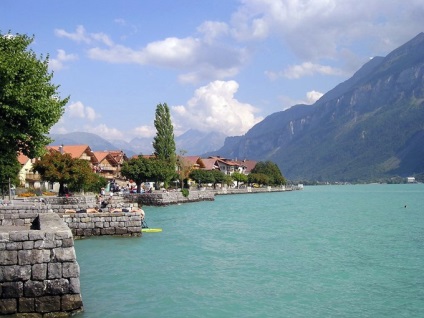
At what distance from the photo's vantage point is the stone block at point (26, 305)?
13.8 meters

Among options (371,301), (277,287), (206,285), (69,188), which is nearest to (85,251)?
(206,285)

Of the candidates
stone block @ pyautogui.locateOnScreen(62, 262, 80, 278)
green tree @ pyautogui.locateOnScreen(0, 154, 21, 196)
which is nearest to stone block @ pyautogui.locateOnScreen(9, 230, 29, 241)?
stone block @ pyautogui.locateOnScreen(62, 262, 80, 278)

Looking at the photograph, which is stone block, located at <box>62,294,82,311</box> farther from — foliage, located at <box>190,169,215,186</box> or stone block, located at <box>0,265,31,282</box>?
foliage, located at <box>190,169,215,186</box>

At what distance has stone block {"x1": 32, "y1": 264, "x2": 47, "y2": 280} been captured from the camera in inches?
547

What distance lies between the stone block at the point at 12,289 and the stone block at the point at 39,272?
16.8 inches

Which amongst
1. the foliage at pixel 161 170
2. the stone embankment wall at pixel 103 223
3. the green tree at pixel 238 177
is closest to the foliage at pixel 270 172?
the green tree at pixel 238 177

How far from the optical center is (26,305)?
13.8 m

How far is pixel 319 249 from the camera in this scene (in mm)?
30438

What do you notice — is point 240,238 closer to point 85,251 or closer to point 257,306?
point 85,251

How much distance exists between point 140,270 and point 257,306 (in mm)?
7620

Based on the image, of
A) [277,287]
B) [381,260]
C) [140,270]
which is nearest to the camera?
[277,287]

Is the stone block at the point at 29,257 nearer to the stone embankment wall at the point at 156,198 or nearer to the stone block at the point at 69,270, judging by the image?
the stone block at the point at 69,270

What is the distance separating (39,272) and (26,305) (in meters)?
0.94

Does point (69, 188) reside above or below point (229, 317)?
above
